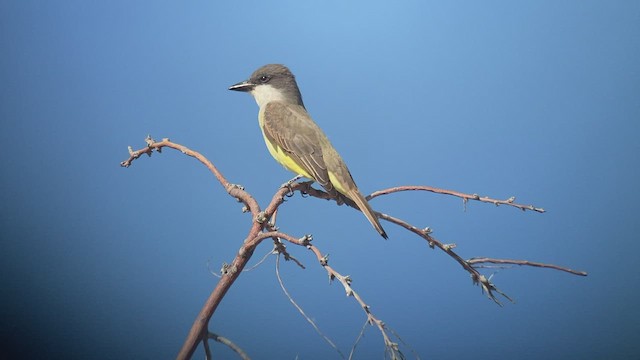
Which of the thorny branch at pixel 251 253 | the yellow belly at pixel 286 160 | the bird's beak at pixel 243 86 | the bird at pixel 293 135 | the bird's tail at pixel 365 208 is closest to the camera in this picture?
the thorny branch at pixel 251 253

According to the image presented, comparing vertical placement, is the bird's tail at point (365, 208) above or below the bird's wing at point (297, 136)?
below

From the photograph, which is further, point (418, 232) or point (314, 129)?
point (314, 129)

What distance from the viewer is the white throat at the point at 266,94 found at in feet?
7.71

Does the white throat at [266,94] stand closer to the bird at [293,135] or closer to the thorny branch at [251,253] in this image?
the bird at [293,135]

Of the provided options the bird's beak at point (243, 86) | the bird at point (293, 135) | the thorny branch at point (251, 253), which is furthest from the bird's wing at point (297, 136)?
the thorny branch at point (251, 253)

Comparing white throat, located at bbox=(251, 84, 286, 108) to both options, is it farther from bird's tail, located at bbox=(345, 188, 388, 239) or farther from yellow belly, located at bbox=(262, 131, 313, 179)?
bird's tail, located at bbox=(345, 188, 388, 239)

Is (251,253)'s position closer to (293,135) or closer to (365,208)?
(365,208)

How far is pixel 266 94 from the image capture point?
7.80 feet

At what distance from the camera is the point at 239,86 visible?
2.29 metres

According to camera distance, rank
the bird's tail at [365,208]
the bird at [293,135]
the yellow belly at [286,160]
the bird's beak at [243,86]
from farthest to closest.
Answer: the bird's beak at [243,86], the yellow belly at [286,160], the bird at [293,135], the bird's tail at [365,208]

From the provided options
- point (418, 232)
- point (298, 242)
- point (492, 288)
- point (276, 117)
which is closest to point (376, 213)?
point (418, 232)

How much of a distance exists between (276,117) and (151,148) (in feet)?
2.75

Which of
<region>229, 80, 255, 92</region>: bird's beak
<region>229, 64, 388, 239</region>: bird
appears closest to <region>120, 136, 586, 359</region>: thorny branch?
<region>229, 64, 388, 239</region>: bird

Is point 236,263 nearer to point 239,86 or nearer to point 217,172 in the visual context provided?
point 217,172
